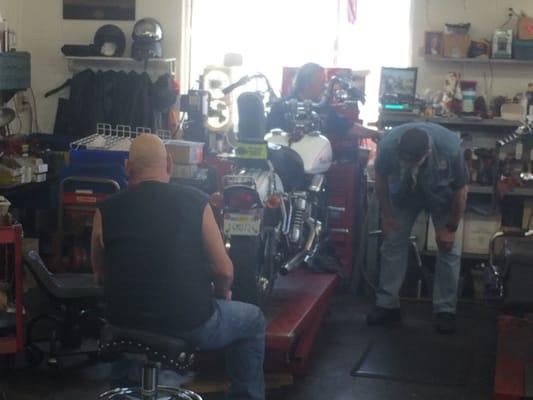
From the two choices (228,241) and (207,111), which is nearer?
(228,241)

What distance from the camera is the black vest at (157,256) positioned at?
307 centimetres

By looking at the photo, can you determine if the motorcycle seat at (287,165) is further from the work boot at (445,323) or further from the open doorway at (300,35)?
the open doorway at (300,35)

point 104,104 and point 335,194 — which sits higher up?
point 104,104

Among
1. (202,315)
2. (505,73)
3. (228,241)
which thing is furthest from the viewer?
(505,73)

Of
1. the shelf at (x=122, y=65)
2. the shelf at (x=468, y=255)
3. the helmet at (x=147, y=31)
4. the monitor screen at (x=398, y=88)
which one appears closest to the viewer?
the shelf at (x=468, y=255)

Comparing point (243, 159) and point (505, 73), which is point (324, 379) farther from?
point (505, 73)

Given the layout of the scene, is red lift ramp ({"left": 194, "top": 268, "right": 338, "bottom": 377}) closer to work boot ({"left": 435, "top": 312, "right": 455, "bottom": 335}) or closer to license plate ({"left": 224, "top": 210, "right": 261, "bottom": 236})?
license plate ({"left": 224, "top": 210, "right": 261, "bottom": 236})

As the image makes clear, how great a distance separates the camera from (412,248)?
6.23 metres

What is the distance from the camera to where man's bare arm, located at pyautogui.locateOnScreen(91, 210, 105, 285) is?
3.24m

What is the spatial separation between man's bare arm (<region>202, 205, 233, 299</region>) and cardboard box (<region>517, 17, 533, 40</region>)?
155 inches

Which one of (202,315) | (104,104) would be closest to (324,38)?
(104,104)

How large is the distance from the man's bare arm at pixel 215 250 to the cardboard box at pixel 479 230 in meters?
3.34

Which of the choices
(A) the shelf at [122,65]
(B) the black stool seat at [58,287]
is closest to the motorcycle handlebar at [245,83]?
(B) the black stool seat at [58,287]

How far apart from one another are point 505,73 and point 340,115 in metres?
1.41
